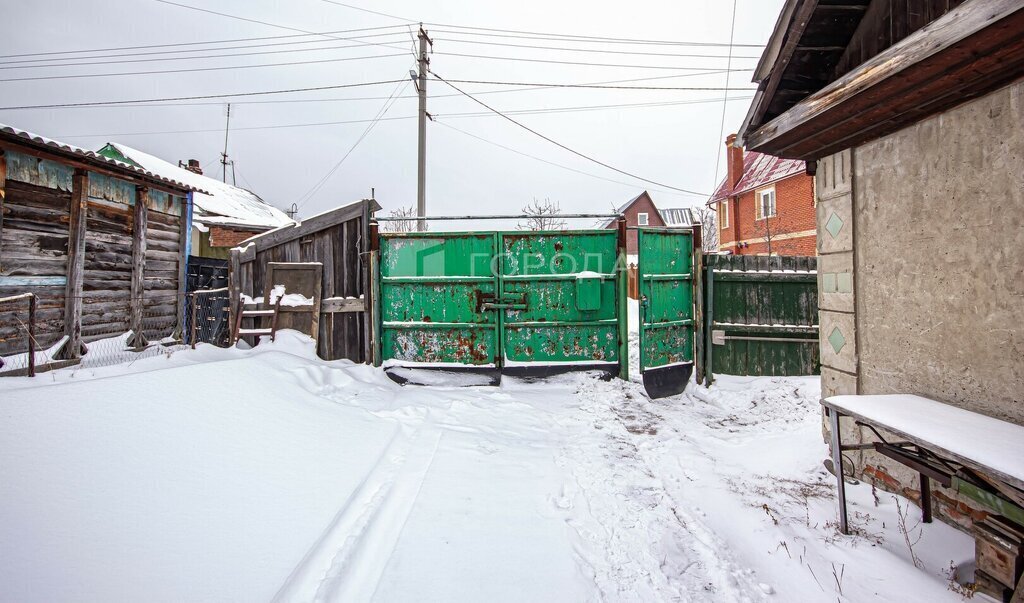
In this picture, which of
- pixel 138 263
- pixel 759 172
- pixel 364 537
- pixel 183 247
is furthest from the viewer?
pixel 759 172

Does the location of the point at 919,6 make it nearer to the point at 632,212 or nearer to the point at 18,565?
the point at 18,565

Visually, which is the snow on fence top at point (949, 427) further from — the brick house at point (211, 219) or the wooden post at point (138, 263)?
the brick house at point (211, 219)

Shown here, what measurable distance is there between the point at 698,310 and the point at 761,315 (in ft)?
3.34

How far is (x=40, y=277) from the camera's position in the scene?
6.17m

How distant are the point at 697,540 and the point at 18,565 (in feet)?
11.8

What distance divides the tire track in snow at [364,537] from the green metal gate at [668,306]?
392 cm

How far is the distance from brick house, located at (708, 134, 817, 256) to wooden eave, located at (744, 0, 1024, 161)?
52.8 ft

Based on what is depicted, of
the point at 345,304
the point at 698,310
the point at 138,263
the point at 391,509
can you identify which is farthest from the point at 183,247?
the point at 698,310

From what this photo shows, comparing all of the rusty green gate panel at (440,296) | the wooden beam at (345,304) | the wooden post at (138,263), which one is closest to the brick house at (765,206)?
the rusty green gate panel at (440,296)

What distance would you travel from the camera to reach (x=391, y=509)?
9.56 ft

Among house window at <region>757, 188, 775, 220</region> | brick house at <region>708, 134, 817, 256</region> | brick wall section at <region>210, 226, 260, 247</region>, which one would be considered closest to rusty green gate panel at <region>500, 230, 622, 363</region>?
brick house at <region>708, 134, 817, 256</region>

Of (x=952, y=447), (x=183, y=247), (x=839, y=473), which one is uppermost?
(x=183, y=247)

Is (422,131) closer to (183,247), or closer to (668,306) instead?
(183,247)

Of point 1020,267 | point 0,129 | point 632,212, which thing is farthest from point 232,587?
point 632,212
